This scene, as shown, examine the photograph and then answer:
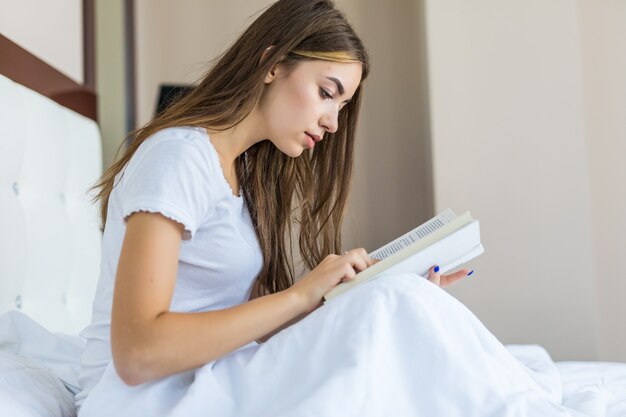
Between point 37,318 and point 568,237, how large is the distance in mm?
1820

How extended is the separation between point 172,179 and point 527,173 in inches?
75.2

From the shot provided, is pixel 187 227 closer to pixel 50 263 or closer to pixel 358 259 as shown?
pixel 358 259

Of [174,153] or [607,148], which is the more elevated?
[174,153]

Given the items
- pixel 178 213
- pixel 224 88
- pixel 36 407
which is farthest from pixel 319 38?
pixel 36 407

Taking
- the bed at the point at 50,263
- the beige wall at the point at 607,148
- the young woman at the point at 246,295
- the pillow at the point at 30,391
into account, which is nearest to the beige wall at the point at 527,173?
the beige wall at the point at 607,148

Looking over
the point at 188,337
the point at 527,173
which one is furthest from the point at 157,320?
the point at 527,173

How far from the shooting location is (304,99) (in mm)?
1247

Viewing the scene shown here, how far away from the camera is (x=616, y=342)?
274cm

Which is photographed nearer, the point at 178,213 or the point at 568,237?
the point at 178,213

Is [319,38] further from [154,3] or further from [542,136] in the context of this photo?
[154,3]

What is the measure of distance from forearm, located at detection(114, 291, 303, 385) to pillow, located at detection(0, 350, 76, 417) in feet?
0.63

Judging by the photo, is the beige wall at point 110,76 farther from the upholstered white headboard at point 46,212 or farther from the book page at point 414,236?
the book page at point 414,236

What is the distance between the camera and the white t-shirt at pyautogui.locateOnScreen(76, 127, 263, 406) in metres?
1.01

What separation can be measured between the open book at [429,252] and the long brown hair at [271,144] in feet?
1.07
